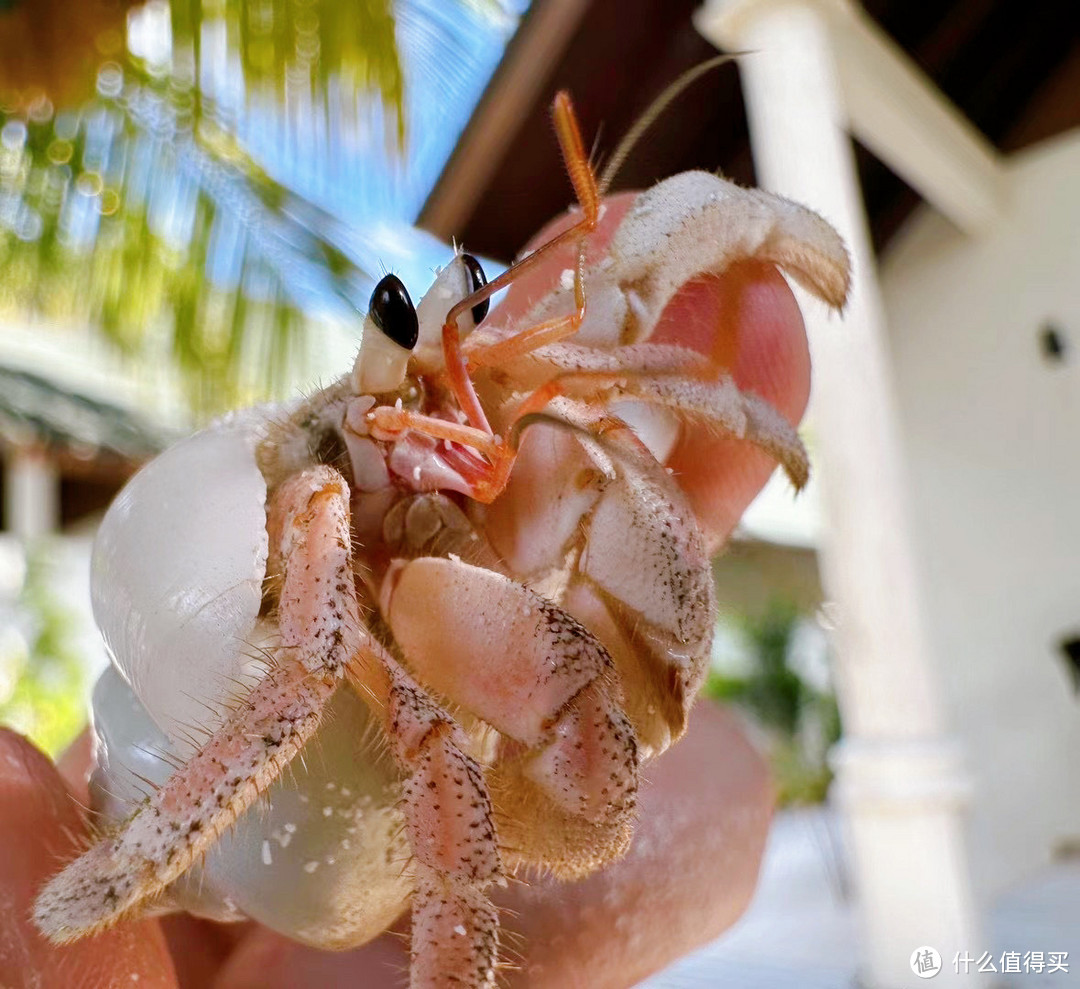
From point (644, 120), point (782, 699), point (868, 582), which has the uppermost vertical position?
point (644, 120)

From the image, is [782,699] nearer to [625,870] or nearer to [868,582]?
[868,582]

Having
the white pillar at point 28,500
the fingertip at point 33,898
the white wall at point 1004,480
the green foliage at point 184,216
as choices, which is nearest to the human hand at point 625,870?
the fingertip at point 33,898

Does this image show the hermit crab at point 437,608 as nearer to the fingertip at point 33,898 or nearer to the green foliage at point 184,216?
the fingertip at point 33,898

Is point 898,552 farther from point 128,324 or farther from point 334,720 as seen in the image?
point 128,324

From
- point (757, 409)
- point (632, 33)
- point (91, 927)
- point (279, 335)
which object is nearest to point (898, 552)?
point (632, 33)

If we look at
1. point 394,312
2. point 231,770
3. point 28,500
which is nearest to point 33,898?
point 231,770

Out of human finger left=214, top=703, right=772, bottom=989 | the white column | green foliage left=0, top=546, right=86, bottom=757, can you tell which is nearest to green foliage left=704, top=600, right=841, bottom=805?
the white column
